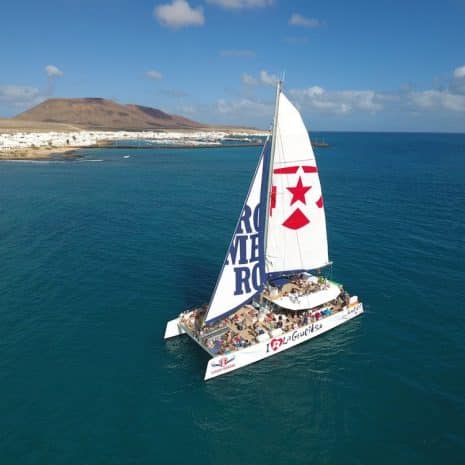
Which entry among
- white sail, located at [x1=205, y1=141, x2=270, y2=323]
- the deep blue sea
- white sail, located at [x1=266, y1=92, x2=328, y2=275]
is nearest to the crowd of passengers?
white sail, located at [x1=205, y1=141, x2=270, y2=323]

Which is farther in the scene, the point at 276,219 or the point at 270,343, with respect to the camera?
the point at 276,219

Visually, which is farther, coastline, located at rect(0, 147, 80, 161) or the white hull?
coastline, located at rect(0, 147, 80, 161)

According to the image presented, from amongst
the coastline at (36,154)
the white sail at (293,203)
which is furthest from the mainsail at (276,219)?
the coastline at (36,154)

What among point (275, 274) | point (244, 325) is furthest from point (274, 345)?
point (275, 274)

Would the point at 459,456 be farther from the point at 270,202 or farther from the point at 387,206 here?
the point at 387,206

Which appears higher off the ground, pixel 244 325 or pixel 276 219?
pixel 276 219

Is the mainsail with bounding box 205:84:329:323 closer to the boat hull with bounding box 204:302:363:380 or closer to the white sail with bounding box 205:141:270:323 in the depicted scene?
the white sail with bounding box 205:141:270:323

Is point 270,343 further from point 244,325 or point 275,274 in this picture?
point 275,274

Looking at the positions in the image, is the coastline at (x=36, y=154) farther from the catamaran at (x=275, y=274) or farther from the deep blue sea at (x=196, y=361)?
the catamaran at (x=275, y=274)
